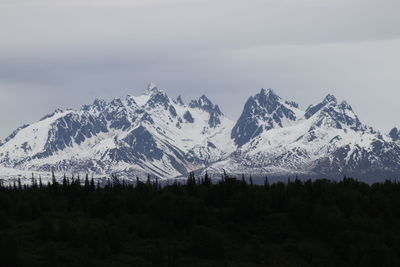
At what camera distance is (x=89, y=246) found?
198500mm

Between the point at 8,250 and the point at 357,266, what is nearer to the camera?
the point at 8,250

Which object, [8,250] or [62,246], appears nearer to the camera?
[8,250]

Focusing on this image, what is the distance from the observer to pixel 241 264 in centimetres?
19600

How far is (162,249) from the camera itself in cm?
19762

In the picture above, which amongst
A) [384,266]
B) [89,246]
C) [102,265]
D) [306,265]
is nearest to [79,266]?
[102,265]

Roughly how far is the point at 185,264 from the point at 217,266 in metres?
6.78

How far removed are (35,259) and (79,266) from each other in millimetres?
8971

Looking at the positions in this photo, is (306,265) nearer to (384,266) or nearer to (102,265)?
(384,266)

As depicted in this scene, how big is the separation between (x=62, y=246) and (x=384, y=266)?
68119 mm

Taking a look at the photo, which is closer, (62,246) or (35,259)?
(35,259)

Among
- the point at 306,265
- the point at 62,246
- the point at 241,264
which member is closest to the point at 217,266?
the point at 241,264

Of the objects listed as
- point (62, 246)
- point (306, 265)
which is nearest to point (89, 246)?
A: point (62, 246)

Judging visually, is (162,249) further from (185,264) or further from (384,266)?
(384,266)

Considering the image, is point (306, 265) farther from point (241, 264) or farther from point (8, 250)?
point (8, 250)
